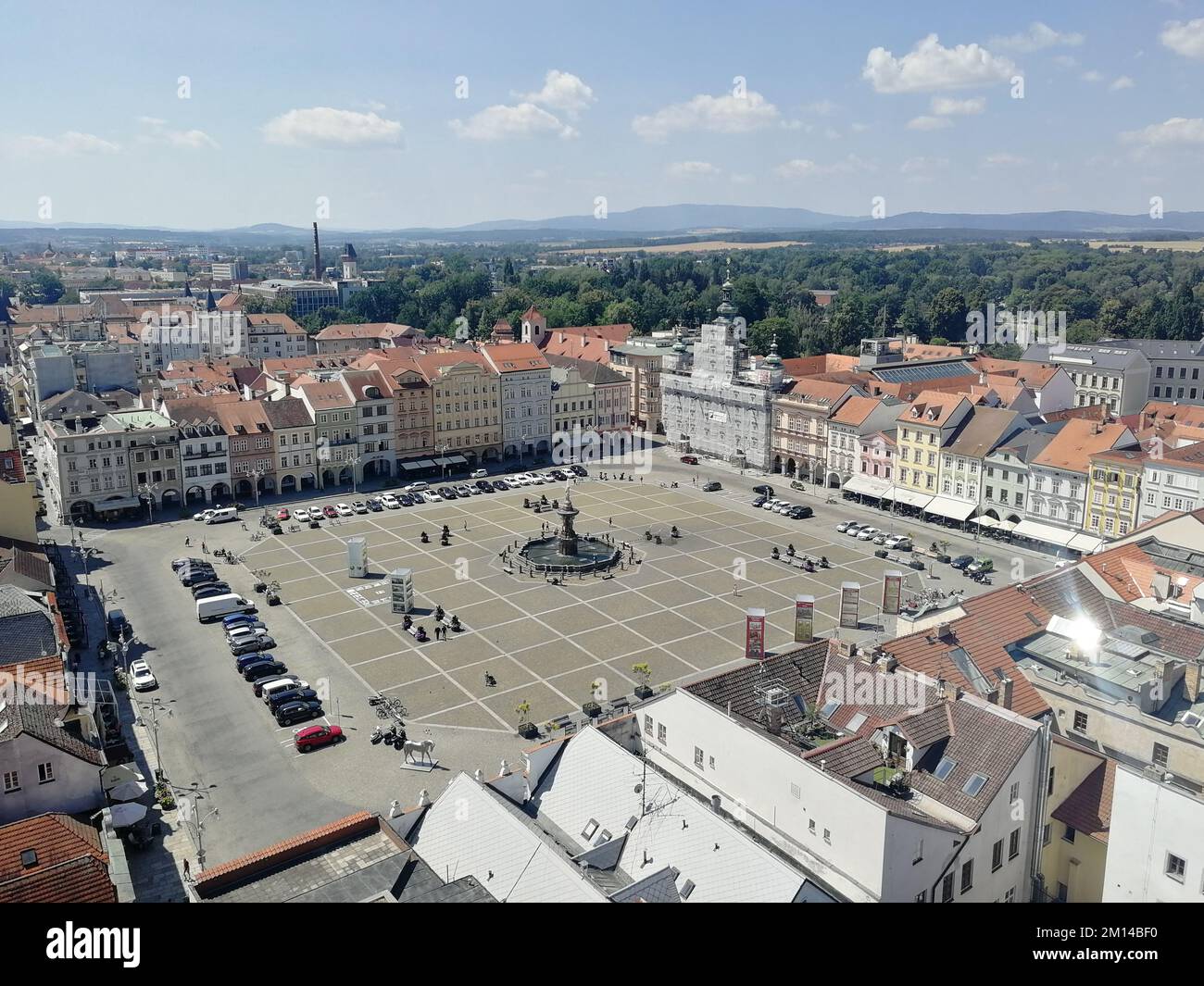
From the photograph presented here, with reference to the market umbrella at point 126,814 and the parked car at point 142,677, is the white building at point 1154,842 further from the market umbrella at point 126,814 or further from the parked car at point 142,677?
the parked car at point 142,677

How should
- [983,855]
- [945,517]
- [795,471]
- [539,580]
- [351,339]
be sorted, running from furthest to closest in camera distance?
[351,339]
[795,471]
[945,517]
[539,580]
[983,855]

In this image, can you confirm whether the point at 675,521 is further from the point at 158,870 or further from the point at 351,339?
the point at 351,339

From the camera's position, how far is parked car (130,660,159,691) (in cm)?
4769

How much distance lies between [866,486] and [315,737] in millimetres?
54241

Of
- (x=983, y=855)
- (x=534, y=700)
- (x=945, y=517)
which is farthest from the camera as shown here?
A: (x=945, y=517)

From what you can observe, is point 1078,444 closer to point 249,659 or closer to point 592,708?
point 592,708

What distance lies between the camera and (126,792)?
36.2m

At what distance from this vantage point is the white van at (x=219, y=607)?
185 feet

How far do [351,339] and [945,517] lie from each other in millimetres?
102126

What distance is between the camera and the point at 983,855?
27.5m

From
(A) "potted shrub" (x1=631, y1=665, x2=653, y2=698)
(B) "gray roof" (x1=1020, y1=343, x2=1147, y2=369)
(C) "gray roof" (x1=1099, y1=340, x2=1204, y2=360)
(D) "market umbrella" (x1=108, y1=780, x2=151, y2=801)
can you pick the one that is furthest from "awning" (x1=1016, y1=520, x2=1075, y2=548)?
(D) "market umbrella" (x1=108, y1=780, x2=151, y2=801)

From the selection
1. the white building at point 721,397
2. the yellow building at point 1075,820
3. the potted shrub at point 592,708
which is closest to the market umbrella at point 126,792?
the potted shrub at point 592,708
